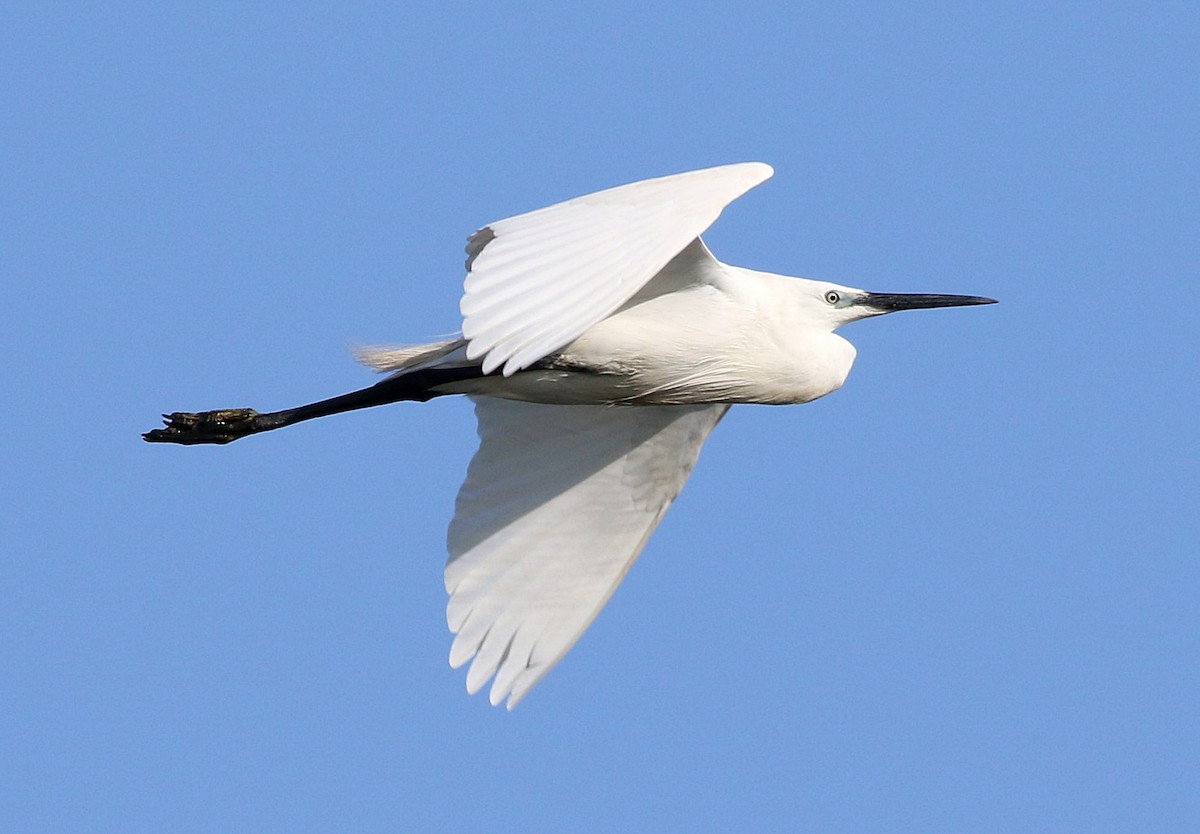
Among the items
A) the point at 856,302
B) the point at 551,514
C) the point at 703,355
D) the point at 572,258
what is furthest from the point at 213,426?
the point at 856,302

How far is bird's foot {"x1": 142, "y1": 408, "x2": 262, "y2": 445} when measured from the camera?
7867 mm

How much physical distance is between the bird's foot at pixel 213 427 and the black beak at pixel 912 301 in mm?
2761

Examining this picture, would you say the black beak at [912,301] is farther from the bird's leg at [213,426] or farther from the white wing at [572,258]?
the bird's leg at [213,426]

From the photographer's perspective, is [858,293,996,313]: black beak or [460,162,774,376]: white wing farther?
[858,293,996,313]: black beak

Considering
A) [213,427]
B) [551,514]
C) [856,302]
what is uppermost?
[856,302]

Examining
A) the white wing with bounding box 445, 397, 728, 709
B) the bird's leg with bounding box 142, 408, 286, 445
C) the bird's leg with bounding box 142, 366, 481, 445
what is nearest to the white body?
the white wing with bounding box 445, 397, 728, 709

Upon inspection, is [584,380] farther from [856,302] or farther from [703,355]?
[856,302]

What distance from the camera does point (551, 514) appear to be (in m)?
8.26

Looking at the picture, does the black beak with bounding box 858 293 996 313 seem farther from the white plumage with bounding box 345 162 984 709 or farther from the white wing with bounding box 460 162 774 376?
the white wing with bounding box 460 162 774 376

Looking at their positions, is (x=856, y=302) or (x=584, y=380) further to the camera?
(x=856, y=302)

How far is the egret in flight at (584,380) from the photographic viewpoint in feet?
19.4

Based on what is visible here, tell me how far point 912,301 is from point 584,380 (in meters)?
1.92

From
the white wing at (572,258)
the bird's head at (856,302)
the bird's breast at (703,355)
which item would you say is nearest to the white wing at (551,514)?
the bird's head at (856,302)

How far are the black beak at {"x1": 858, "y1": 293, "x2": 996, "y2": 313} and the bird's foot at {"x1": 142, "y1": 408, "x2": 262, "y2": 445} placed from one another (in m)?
2.76
